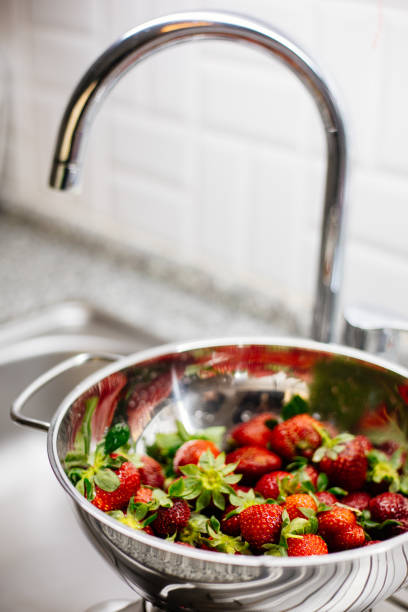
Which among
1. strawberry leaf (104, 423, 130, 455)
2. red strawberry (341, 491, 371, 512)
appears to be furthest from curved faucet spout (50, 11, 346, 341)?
red strawberry (341, 491, 371, 512)

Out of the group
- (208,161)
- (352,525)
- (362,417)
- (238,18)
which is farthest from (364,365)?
(208,161)

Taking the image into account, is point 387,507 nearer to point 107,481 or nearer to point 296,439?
point 296,439

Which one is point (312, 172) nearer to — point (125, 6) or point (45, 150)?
point (125, 6)

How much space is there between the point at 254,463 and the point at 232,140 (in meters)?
0.52

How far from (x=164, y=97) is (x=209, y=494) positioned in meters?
0.66

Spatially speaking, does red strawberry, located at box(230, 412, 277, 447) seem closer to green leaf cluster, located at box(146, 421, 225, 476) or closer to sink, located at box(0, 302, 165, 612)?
green leaf cluster, located at box(146, 421, 225, 476)

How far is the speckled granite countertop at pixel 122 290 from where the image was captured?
0.92 meters

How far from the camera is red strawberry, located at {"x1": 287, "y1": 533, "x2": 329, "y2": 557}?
436 millimetres

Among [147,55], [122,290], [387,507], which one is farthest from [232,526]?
[122,290]

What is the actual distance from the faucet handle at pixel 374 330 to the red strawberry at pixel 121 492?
0.26 m

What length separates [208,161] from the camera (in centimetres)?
98

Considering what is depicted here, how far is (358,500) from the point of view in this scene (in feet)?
1.75

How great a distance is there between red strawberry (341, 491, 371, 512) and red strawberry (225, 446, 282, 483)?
0.20ft

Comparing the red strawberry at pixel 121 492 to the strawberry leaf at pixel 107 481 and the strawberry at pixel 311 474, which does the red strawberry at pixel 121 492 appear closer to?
the strawberry leaf at pixel 107 481
